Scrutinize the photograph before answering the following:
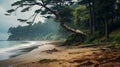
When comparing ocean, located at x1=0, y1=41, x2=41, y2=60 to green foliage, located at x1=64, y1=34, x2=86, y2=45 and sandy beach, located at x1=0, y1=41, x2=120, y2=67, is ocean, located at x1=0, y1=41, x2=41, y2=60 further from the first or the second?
sandy beach, located at x1=0, y1=41, x2=120, y2=67

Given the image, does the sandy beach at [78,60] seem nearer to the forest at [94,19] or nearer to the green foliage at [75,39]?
the forest at [94,19]

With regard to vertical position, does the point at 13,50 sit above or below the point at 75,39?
below

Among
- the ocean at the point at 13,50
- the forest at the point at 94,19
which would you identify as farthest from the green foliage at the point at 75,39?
the ocean at the point at 13,50

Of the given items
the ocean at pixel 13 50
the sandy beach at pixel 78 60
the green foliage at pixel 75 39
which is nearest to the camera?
the sandy beach at pixel 78 60

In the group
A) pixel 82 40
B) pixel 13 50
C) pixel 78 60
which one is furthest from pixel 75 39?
pixel 78 60

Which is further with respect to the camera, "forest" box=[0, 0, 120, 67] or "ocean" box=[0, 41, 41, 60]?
"ocean" box=[0, 41, 41, 60]

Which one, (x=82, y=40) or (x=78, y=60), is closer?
(x=78, y=60)

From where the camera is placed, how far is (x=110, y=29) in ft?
109

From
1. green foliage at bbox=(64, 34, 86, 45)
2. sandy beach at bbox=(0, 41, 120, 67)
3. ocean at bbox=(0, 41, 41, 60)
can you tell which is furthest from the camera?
green foliage at bbox=(64, 34, 86, 45)

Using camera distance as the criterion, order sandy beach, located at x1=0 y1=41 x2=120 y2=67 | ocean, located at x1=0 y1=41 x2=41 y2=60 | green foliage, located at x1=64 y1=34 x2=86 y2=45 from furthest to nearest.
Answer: green foliage, located at x1=64 y1=34 x2=86 y2=45, ocean, located at x1=0 y1=41 x2=41 y2=60, sandy beach, located at x1=0 y1=41 x2=120 y2=67

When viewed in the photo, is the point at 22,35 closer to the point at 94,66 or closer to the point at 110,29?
the point at 110,29

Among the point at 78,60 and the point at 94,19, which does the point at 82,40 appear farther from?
the point at 78,60

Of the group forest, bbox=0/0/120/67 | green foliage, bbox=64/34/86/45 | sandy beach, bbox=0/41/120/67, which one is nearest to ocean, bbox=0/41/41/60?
forest, bbox=0/0/120/67

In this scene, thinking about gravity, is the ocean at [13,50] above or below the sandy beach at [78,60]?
below
